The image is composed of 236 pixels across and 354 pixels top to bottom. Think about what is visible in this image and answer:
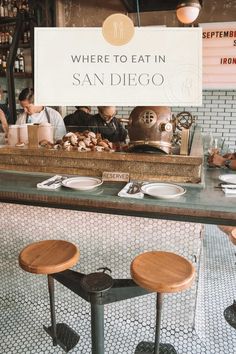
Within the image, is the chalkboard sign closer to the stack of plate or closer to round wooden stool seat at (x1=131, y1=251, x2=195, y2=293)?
the stack of plate

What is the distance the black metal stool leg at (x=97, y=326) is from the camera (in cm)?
173

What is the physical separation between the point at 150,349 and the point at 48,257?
1.02m

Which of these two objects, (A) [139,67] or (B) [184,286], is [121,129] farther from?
(B) [184,286]

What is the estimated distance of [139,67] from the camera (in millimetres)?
1747

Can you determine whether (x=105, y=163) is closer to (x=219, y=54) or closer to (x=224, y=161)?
(x=224, y=161)

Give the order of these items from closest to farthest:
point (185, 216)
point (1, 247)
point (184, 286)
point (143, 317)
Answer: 1. point (184, 286)
2. point (185, 216)
3. point (143, 317)
4. point (1, 247)

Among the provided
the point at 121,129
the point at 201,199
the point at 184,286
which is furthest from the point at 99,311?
the point at 121,129

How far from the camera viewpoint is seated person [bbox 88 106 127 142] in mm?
3811

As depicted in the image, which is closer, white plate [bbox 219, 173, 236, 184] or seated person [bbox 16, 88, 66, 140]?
white plate [bbox 219, 173, 236, 184]

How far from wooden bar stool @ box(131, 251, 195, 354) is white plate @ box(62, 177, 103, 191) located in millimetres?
558

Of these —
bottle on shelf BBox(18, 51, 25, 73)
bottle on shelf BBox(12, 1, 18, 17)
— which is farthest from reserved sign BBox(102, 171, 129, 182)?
bottle on shelf BBox(12, 1, 18, 17)

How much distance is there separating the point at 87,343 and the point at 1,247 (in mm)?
1079

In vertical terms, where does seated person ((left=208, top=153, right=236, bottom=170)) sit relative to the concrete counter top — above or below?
above

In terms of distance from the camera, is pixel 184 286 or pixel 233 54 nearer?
pixel 184 286
